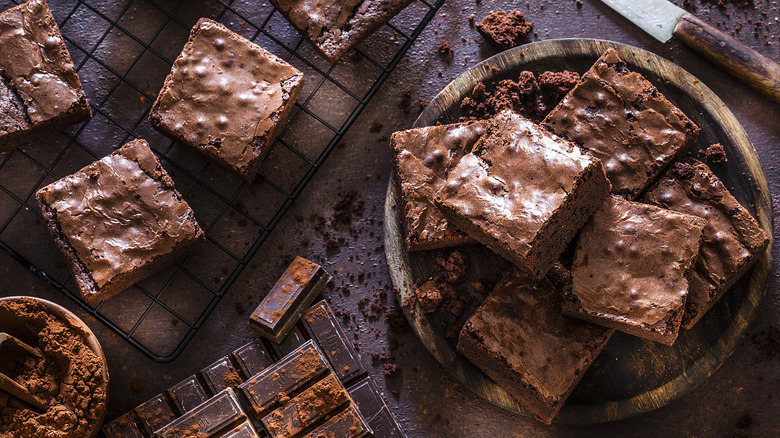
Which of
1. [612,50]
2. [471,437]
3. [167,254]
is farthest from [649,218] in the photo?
[167,254]

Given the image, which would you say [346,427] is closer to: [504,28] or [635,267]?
[635,267]

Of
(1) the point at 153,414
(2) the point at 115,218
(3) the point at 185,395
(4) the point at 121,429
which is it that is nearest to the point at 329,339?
(3) the point at 185,395

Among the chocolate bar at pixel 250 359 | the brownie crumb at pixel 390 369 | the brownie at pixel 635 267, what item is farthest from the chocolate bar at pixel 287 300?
the brownie at pixel 635 267

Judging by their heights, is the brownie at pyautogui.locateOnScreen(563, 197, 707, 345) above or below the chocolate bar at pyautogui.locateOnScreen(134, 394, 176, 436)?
above

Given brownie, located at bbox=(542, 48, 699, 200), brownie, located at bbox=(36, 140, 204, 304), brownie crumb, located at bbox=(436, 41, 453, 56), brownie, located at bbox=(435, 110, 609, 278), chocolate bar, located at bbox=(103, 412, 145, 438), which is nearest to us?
brownie, located at bbox=(435, 110, 609, 278)

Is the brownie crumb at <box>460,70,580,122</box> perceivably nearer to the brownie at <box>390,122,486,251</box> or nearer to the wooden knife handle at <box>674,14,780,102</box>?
the brownie at <box>390,122,486,251</box>

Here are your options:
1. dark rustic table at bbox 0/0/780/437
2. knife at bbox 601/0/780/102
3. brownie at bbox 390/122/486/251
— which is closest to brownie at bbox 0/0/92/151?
dark rustic table at bbox 0/0/780/437

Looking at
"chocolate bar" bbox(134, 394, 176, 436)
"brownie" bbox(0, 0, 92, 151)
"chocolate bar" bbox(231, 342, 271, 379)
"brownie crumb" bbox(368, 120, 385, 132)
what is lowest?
"chocolate bar" bbox(134, 394, 176, 436)
